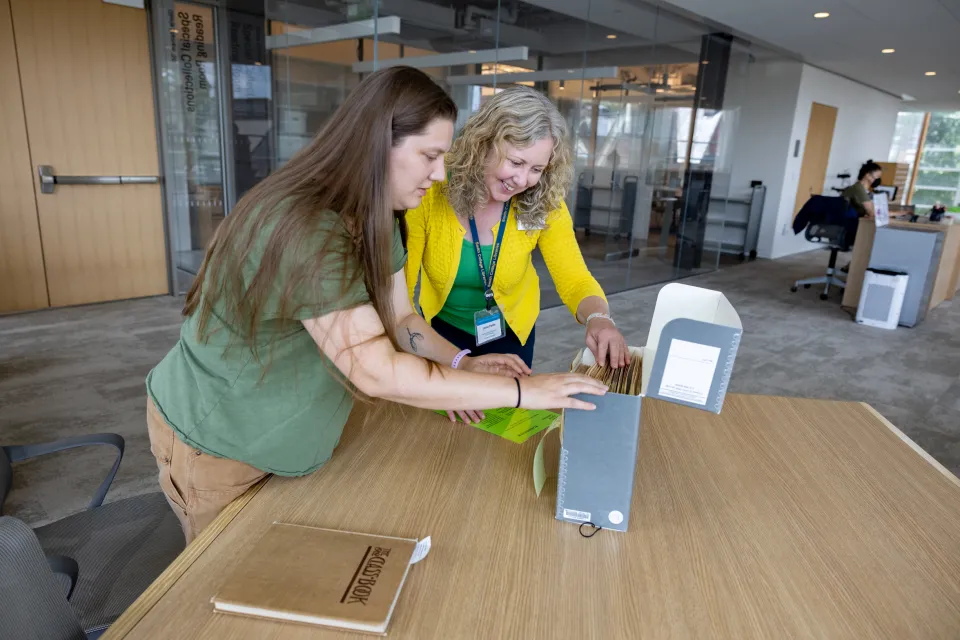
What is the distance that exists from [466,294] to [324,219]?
1008mm

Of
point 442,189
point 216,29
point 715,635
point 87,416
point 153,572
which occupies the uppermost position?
point 216,29

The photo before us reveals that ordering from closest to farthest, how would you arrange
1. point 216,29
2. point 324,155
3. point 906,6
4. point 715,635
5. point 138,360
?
point 715,635, point 324,155, point 138,360, point 216,29, point 906,6

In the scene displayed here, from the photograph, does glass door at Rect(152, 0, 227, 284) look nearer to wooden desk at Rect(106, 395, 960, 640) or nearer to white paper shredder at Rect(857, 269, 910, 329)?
wooden desk at Rect(106, 395, 960, 640)

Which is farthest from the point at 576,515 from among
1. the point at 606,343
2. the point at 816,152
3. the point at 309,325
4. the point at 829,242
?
the point at 816,152

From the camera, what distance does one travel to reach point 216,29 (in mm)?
5301

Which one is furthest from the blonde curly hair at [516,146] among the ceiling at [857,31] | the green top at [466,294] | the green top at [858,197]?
the green top at [858,197]

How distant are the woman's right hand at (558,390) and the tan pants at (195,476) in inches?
22.5

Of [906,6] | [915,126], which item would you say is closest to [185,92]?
[906,6]

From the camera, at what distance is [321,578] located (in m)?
0.94

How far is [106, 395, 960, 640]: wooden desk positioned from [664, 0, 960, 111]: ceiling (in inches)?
230

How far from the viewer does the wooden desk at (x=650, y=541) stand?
916mm

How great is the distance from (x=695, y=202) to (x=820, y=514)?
727cm

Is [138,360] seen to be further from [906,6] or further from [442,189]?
[906,6]

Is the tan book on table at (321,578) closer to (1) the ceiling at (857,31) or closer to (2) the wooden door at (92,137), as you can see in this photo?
(2) the wooden door at (92,137)
